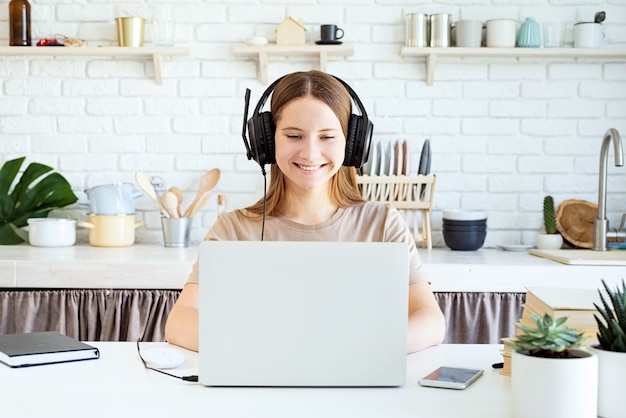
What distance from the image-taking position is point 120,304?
108 inches

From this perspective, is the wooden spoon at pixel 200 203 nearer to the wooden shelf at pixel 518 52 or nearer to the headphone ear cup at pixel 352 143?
the wooden shelf at pixel 518 52

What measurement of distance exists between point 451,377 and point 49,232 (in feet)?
7.40

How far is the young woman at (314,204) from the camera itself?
1627mm

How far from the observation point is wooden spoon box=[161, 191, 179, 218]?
3.19m

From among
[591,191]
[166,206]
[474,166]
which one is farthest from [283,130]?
[591,191]

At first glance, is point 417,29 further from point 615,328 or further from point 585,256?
point 615,328

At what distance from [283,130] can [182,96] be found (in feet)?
5.37

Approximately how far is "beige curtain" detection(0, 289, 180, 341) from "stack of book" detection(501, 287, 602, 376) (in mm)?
1632

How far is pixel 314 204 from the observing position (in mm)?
2004

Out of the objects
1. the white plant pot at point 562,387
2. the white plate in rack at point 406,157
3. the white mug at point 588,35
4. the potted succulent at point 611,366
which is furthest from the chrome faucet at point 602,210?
the white plant pot at point 562,387

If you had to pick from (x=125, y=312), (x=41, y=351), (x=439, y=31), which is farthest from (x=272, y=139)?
(x=439, y=31)

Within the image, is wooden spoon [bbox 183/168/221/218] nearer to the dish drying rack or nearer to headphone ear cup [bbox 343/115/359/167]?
the dish drying rack

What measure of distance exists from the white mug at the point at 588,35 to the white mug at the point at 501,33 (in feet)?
0.86

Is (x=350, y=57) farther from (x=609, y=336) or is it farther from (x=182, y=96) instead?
(x=609, y=336)
